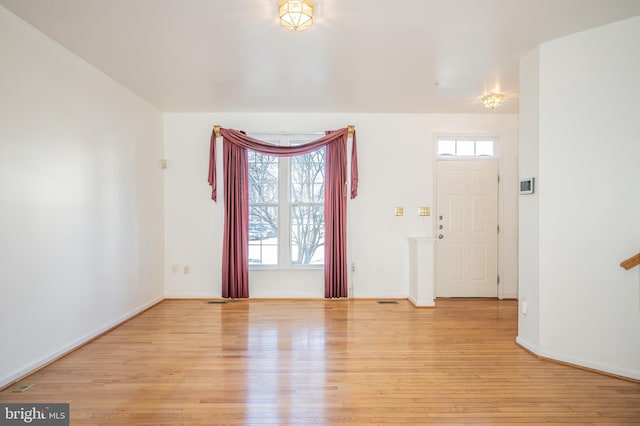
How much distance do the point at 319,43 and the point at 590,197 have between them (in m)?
2.61

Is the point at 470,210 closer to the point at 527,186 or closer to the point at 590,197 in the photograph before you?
the point at 527,186

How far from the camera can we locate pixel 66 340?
2.89 m

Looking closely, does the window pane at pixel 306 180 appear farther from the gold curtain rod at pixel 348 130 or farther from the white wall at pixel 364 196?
the gold curtain rod at pixel 348 130

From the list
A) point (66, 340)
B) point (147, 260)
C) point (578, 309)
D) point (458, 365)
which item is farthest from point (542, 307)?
point (147, 260)

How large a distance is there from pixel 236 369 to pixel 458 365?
1.87 meters

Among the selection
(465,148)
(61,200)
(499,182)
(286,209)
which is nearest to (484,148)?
(465,148)

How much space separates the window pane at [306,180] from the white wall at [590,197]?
9.04 ft

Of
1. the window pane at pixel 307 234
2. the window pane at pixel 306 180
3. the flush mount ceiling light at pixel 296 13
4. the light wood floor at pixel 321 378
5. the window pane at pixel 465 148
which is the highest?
the flush mount ceiling light at pixel 296 13

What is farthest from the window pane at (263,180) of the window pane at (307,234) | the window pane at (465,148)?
the window pane at (465,148)

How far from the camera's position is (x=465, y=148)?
16.0ft

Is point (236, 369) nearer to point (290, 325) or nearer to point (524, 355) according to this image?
point (290, 325)

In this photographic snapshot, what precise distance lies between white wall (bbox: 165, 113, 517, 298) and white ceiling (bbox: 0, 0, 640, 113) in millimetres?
699

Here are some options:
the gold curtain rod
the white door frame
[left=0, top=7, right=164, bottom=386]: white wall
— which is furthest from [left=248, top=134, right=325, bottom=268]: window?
the white door frame

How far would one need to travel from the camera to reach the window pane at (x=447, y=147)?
487cm
